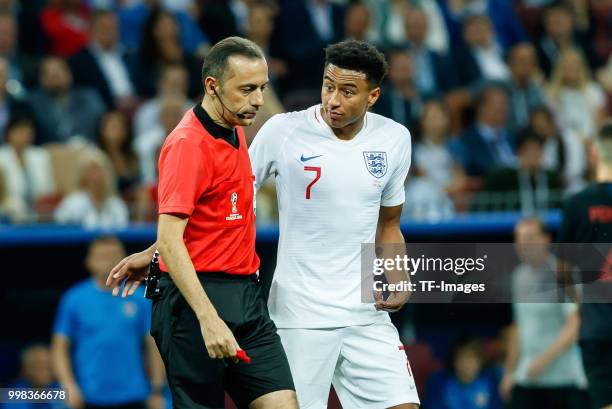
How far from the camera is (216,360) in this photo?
5316 millimetres

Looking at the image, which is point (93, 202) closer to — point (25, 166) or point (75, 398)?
point (25, 166)

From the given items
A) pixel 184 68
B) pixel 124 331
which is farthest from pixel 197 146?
pixel 184 68

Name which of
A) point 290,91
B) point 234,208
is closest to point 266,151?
point 234,208

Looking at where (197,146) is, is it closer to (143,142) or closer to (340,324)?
(340,324)

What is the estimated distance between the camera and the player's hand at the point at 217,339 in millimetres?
4980

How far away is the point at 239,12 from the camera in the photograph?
12.7 metres

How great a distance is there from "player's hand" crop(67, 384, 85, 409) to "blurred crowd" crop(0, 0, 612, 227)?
131 centimetres

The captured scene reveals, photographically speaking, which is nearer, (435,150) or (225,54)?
(225,54)

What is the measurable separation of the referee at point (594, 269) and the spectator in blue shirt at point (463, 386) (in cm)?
280

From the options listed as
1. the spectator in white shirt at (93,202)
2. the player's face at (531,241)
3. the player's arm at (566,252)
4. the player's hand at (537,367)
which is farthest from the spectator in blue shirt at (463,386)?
the spectator in white shirt at (93,202)

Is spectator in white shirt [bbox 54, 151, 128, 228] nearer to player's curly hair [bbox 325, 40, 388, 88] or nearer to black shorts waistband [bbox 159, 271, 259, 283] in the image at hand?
player's curly hair [bbox 325, 40, 388, 88]

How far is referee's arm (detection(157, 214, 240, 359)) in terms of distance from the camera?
499 centimetres

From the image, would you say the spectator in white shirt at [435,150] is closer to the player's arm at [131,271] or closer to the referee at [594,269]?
the referee at [594,269]

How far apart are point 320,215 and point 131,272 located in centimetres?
91
